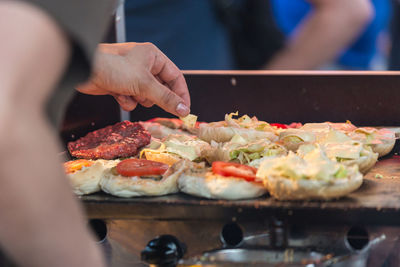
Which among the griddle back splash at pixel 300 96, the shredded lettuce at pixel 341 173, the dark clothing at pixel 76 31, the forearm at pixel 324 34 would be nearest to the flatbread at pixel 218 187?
the shredded lettuce at pixel 341 173

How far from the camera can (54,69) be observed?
3.08 feet

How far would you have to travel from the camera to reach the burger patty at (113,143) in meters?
2.53

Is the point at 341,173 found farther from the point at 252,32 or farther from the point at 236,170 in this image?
the point at 252,32

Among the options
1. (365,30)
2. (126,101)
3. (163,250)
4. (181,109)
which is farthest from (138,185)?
(365,30)

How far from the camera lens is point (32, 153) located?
0.88 metres

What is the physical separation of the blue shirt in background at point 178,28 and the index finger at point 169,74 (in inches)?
53.6

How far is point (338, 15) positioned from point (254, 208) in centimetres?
305

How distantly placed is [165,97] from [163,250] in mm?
801

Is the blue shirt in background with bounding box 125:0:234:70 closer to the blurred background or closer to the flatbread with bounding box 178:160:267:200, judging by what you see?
the blurred background

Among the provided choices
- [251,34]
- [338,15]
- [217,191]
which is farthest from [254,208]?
[251,34]

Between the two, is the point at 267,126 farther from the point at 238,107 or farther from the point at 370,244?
the point at 370,244

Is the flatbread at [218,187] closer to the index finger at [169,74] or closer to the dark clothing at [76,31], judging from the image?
the index finger at [169,74]

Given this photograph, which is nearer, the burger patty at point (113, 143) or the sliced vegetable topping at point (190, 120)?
the burger patty at point (113, 143)

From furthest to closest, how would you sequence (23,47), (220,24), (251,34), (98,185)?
(251,34)
(220,24)
(98,185)
(23,47)
